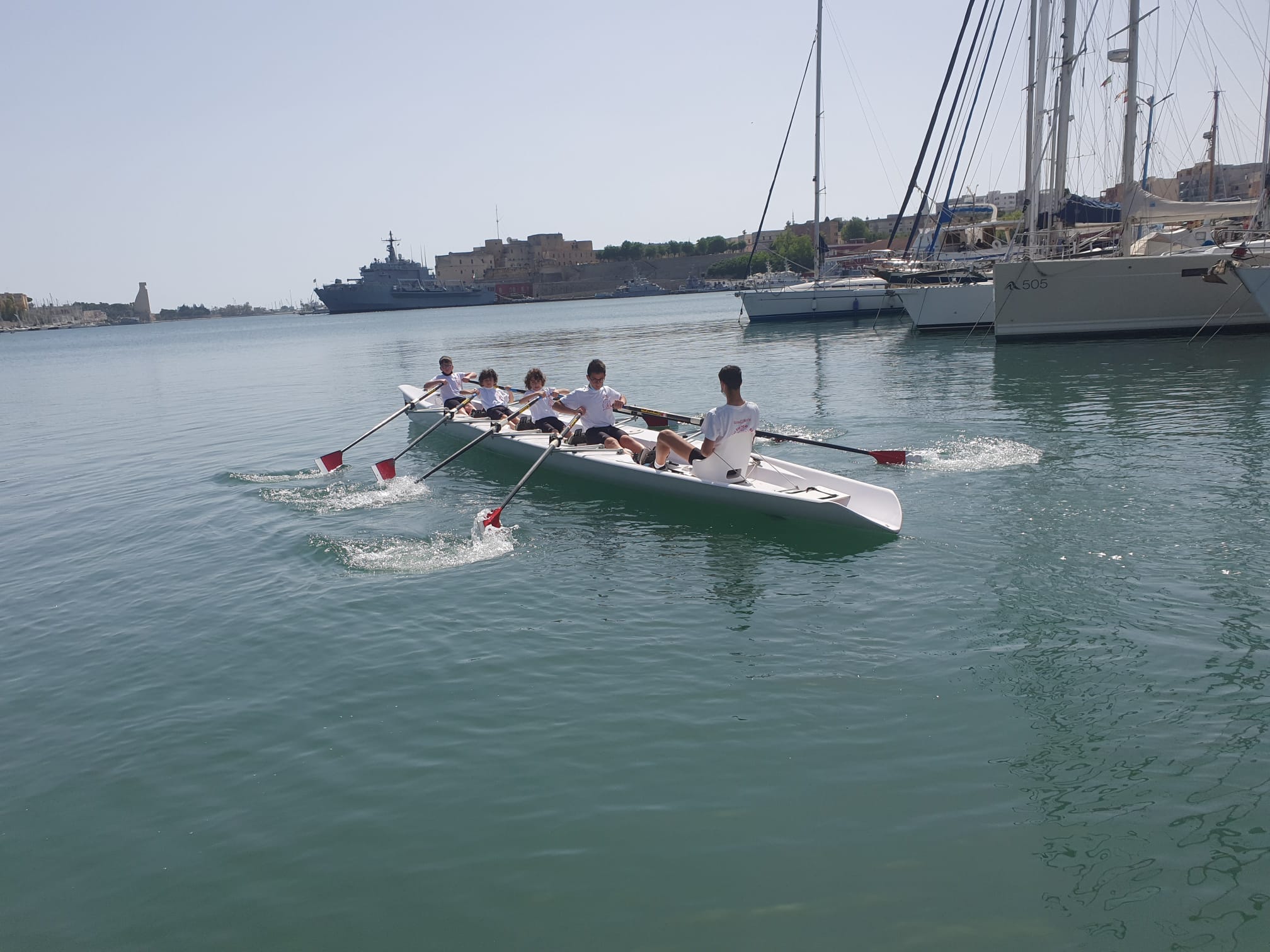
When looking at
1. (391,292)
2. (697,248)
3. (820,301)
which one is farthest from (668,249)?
(820,301)

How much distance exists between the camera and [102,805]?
5711 millimetres

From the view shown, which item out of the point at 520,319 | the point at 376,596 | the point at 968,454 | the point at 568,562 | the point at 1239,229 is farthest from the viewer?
the point at 520,319

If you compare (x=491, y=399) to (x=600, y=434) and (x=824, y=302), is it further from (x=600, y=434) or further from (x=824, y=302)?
(x=824, y=302)

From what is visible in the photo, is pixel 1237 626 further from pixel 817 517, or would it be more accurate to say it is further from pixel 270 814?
pixel 270 814

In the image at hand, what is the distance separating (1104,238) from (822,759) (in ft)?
107

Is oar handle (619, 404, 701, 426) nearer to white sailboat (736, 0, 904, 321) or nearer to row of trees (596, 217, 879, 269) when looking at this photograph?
white sailboat (736, 0, 904, 321)

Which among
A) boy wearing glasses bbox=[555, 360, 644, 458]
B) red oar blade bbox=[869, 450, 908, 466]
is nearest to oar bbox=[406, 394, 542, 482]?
boy wearing glasses bbox=[555, 360, 644, 458]

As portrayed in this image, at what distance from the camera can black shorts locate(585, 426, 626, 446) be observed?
13617 millimetres

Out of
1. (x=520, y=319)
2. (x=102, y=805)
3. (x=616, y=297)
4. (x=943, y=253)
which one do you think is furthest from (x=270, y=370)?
(x=616, y=297)

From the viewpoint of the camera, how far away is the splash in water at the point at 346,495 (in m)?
13.0

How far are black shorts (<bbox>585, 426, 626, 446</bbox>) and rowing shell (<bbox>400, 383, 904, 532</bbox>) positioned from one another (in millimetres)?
197

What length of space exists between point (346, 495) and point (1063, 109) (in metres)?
27.4

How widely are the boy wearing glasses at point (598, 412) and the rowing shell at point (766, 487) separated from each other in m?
0.20

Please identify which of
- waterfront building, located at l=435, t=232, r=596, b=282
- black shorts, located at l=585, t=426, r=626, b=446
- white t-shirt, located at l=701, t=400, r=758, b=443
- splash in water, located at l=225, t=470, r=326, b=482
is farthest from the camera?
waterfront building, located at l=435, t=232, r=596, b=282
